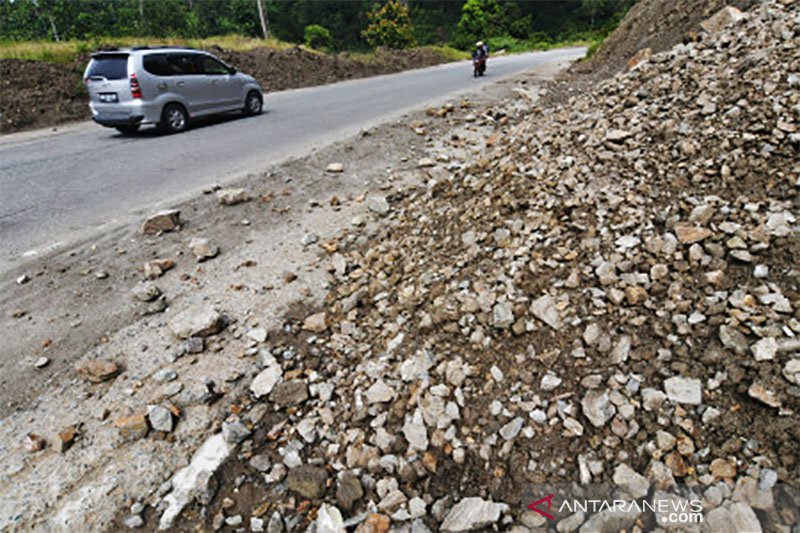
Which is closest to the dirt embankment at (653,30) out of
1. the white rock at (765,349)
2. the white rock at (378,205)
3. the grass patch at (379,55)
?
the white rock at (378,205)

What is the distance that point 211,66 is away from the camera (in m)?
11.4

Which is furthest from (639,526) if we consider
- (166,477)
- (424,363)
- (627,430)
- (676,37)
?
(676,37)

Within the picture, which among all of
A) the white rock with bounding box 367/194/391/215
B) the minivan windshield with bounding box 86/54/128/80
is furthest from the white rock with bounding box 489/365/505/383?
the minivan windshield with bounding box 86/54/128/80

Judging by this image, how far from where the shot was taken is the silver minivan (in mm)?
9758

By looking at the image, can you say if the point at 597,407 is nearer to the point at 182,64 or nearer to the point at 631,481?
the point at 631,481

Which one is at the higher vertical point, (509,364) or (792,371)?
(792,371)

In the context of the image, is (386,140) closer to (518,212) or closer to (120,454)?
(518,212)

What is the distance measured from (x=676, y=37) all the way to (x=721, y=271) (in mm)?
6610

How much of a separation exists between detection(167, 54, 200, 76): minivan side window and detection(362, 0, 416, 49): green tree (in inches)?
1287

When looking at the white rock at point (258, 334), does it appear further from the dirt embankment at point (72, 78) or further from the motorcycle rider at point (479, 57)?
the motorcycle rider at point (479, 57)

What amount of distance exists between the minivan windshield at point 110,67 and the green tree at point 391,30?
3394 cm

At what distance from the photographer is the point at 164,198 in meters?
6.21

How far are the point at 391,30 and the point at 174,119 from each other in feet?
117

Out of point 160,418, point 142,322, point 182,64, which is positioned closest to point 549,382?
point 160,418
